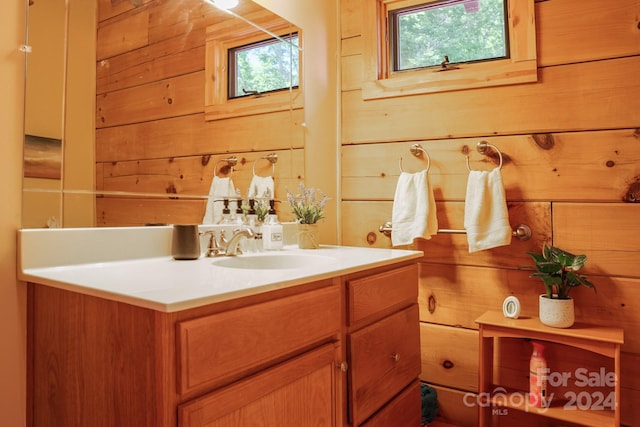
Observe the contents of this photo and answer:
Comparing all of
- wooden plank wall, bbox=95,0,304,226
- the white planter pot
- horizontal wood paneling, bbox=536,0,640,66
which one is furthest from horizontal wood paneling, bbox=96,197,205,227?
horizontal wood paneling, bbox=536,0,640,66

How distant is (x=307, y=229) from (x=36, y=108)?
89cm

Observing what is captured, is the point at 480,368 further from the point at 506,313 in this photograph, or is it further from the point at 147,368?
the point at 147,368

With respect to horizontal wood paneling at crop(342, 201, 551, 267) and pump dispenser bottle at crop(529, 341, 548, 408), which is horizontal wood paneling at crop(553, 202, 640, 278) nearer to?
horizontal wood paneling at crop(342, 201, 551, 267)

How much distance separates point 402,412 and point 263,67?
4.24 feet

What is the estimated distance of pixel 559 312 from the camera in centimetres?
138

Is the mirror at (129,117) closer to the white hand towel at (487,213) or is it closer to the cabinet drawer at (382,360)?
the cabinet drawer at (382,360)

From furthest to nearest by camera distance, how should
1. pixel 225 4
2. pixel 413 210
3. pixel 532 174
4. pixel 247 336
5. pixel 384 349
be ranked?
pixel 413 210 < pixel 532 174 < pixel 225 4 < pixel 384 349 < pixel 247 336

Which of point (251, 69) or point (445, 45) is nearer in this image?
point (251, 69)

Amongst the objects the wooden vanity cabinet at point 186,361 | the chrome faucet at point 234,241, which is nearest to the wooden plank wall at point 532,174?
the chrome faucet at point 234,241

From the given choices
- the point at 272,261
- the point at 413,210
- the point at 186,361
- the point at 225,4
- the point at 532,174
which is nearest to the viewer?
the point at 186,361

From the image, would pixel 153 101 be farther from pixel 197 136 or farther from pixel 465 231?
pixel 465 231

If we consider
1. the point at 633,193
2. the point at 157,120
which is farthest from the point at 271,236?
the point at 633,193

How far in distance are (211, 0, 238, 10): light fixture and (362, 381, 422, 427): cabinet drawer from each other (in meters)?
1.36

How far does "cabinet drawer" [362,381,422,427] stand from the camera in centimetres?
121
